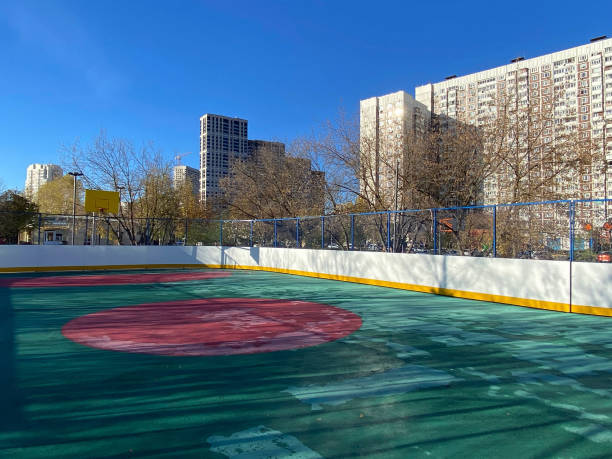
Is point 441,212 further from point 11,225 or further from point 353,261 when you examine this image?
point 11,225

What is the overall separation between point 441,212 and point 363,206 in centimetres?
1324

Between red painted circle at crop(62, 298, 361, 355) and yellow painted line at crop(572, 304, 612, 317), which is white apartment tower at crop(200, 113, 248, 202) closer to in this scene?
red painted circle at crop(62, 298, 361, 355)

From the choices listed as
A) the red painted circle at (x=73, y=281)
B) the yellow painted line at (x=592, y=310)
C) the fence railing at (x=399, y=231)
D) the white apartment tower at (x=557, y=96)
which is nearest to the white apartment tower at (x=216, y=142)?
the white apartment tower at (x=557, y=96)

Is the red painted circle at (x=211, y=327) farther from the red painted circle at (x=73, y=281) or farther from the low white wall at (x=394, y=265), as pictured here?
the red painted circle at (x=73, y=281)

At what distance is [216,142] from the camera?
112312mm

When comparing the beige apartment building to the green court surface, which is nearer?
the green court surface

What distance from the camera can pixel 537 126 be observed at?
20547 millimetres

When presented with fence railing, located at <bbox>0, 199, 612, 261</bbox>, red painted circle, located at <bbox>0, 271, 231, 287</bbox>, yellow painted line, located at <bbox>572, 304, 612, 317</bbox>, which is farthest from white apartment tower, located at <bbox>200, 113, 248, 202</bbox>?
yellow painted line, located at <bbox>572, 304, 612, 317</bbox>

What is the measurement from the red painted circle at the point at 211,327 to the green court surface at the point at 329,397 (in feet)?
1.25

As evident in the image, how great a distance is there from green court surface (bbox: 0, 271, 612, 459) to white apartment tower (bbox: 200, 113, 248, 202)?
9586 cm

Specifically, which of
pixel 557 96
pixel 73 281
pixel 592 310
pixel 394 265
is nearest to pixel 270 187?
pixel 73 281

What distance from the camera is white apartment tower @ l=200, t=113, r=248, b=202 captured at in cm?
10194

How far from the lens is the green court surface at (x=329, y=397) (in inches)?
116

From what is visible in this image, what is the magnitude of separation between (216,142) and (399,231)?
104m
